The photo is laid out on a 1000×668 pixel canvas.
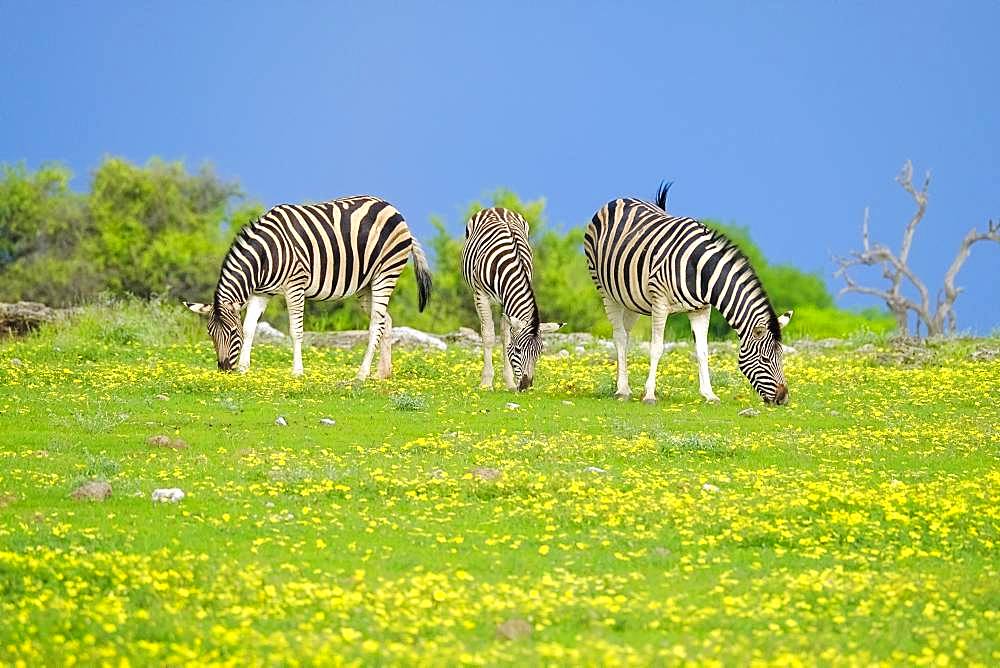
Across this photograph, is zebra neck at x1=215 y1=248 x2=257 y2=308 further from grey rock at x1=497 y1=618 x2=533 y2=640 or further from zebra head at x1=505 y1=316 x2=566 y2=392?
grey rock at x1=497 y1=618 x2=533 y2=640

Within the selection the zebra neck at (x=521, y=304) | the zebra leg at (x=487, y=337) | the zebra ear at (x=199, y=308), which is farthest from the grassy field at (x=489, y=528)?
the zebra ear at (x=199, y=308)

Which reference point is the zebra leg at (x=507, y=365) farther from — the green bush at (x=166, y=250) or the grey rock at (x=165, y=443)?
the green bush at (x=166, y=250)

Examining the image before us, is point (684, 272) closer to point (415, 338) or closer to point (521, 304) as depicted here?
point (521, 304)

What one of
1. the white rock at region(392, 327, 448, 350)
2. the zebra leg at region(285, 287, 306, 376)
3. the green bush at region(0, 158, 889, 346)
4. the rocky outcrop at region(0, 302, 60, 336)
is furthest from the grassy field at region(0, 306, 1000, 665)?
the green bush at region(0, 158, 889, 346)

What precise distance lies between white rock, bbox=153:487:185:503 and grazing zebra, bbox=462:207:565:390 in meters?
9.07

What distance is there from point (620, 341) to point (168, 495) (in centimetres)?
962

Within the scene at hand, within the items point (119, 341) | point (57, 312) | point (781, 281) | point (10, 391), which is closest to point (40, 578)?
point (10, 391)

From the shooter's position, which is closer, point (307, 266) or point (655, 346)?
point (655, 346)

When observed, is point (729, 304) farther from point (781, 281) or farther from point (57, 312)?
point (781, 281)

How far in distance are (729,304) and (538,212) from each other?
108 feet

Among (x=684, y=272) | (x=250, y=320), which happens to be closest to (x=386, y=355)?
(x=250, y=320)

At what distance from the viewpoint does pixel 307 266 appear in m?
22.2

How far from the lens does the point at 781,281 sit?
6300 centimetres

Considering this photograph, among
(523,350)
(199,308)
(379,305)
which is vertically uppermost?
(379,305)
